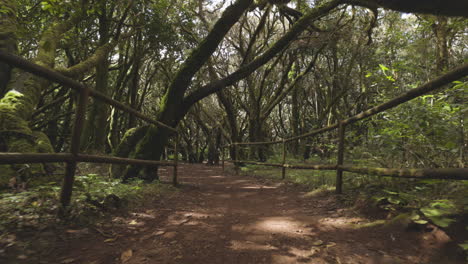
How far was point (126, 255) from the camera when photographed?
1879mm

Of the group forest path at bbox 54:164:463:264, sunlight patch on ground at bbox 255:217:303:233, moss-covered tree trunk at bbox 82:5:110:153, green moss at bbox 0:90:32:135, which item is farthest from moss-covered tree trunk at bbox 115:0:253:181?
moss-covered tree trunk at bbox 82:5:110:153

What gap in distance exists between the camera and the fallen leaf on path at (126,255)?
5.97 ft

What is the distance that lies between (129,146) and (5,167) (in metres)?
2.91

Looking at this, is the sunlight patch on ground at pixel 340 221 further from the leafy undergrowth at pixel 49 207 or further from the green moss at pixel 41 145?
the green moss at pixel 41 145

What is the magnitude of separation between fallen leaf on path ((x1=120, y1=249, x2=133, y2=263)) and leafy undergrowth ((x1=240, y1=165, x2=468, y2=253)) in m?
2.24

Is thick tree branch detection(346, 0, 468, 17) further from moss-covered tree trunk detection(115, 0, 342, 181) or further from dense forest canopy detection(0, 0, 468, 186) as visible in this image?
moss-covered tree trunk detection(115, 0, 342, 181)

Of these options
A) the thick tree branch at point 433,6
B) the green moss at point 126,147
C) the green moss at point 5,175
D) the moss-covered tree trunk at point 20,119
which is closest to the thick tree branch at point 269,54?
the green moss at point 126,147

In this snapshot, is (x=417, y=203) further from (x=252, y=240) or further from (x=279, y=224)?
(x=252, y=240)

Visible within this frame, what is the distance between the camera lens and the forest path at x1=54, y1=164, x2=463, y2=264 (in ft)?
5.96

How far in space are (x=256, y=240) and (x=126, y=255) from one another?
110cm

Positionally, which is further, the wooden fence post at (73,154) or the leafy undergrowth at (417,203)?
the wooden fence post at (73,154)

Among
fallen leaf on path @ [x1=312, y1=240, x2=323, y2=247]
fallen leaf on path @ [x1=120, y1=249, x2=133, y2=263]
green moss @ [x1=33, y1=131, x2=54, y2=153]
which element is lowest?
fallen leaf on path @ [x1=120, y1=249, x2=133, y2=263]

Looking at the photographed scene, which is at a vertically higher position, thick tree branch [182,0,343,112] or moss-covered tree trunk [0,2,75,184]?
thick tree branch [182,0,343,112]

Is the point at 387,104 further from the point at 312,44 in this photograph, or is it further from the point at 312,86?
the point at 312,86
